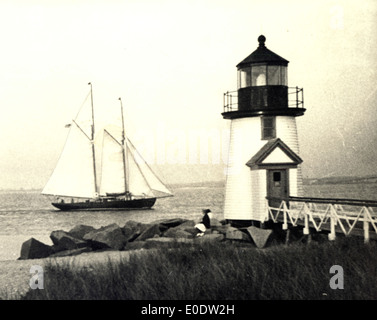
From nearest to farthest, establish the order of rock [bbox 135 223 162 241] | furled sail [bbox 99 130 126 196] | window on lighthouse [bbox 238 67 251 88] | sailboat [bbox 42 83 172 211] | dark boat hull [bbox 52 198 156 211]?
window on lighthouse [bbox 238 67 251 88], rock [bbox 135 223 162 241], sailboat [bbox 42 83 172 211], furled sail [bbox 99 130 126 196], dark boat hull [bbox 52 198 156 211]

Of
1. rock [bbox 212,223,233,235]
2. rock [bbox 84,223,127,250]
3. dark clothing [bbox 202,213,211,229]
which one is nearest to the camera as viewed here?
rock [bbox 212,223,233,235]

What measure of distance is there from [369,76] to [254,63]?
11.2 ft

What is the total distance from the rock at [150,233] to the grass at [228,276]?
14.4ft

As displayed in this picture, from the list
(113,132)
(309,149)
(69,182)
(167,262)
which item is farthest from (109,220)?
(167,262)

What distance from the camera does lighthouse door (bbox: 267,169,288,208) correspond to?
15.4 meters

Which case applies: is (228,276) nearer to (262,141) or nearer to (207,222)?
(262,141)

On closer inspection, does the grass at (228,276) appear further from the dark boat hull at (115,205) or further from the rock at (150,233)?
the dark boat hull at (115,205)

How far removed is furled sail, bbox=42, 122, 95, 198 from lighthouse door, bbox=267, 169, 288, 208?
19.6m

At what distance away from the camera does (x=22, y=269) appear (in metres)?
13.5

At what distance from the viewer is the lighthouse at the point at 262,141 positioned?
50.3 feet

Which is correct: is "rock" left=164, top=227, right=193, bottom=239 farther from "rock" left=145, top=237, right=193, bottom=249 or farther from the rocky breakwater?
"rock" left=145, top=237, right=193, bottom=249

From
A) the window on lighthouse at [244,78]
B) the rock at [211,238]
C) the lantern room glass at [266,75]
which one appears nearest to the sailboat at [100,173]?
the window on lighthouse at [244,78]

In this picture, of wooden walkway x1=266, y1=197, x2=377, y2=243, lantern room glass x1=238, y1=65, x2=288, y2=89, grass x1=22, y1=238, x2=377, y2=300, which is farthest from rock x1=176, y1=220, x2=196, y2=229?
grass x1=22, y1=238, x2=377, y2=300

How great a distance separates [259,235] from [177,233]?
2.87 meters
